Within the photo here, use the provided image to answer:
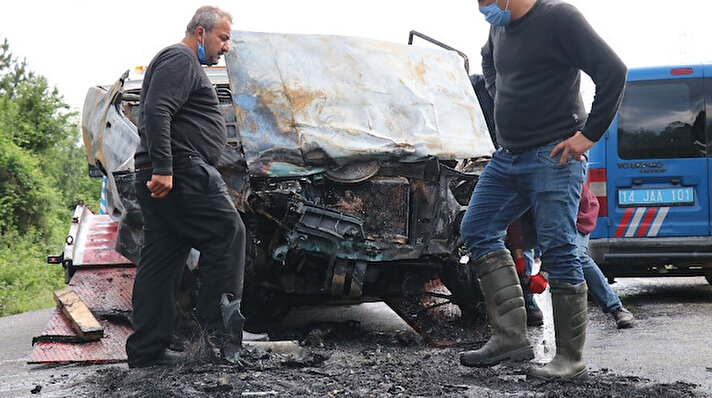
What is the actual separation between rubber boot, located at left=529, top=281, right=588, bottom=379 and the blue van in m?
4.00

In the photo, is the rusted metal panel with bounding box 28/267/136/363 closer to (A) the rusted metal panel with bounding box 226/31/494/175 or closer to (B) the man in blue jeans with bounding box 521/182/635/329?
(A) the rusted metal panel with bounding box 226/31/494/175

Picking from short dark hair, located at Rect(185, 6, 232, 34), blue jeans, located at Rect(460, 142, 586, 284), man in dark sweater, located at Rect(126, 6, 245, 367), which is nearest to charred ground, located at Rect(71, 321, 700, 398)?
man in dark sweater, located at Rect(126, 6, 245, 367)

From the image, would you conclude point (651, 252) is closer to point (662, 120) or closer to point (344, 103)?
point (662, 120)

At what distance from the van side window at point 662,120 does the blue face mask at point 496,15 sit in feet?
13.8

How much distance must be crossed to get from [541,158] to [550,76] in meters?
0.40

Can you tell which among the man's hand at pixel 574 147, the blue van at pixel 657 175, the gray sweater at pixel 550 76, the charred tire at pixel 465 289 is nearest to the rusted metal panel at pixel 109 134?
the charred tire at pixel 465 289

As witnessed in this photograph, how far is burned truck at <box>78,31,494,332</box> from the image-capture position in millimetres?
5324

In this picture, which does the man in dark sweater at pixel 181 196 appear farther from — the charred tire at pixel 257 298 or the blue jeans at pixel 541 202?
the blue jeans at pixel 541 202

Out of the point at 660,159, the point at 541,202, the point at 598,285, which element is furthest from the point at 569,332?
the point at 660,159

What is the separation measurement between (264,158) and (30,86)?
66.5 ft

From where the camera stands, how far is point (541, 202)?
157 inches

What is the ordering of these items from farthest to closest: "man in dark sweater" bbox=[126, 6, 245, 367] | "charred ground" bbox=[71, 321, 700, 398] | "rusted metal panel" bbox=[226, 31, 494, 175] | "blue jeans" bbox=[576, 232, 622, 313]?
"blue jeans" bbox=[576, 232, 622, 313] < "rusted metal panel" bbox=[226, 31, 494, 175] < "man in dark sweater" bbox=[126, 6, 245, 367] < "charred ground" bbox=[71, 321, 700, 398]

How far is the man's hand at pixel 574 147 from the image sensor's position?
3.84 metres

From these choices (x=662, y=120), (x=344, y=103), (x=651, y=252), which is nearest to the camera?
(x=344, y=103)
